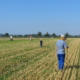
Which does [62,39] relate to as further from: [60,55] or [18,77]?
[18,77]

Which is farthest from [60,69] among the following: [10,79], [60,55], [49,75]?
[10,79]

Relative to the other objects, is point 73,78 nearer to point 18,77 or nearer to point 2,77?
point 18,77

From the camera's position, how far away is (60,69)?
31.4 feet

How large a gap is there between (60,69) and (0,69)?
122 inches

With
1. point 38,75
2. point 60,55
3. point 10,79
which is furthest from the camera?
point 60,55

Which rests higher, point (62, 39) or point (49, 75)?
point (62, 39)

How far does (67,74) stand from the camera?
342 inches

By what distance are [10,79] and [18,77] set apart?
44 centimetres

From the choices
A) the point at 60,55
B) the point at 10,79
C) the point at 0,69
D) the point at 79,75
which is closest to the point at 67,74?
the point at 79,75

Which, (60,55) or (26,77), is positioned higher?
(60,55)

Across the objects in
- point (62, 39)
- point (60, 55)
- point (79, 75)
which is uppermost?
point (62, 39)

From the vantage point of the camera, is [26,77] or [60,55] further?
[60,55]

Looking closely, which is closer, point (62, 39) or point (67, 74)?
point (67, 74)

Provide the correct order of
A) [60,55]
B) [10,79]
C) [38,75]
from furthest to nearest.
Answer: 1. [60,55]
2. [38,75]
3. [10,79]
